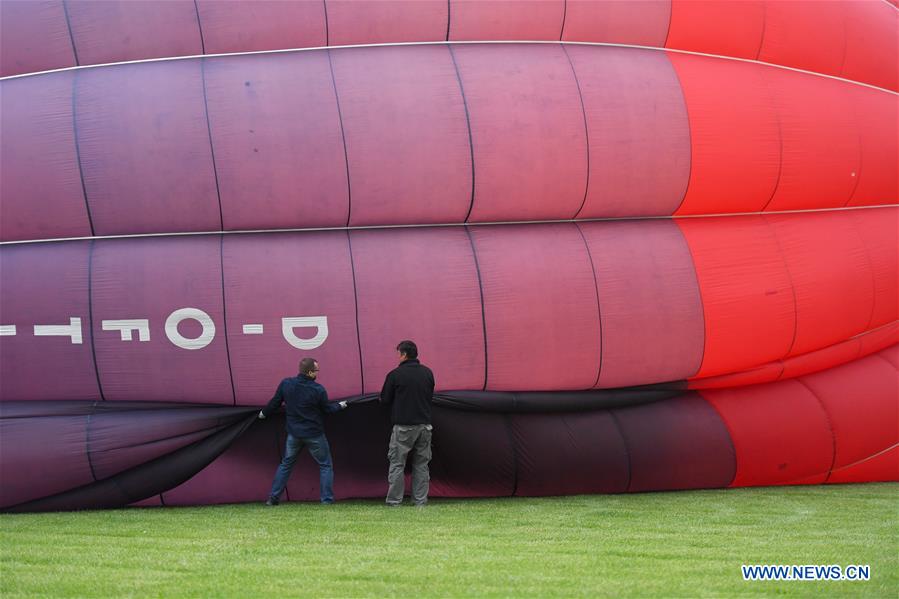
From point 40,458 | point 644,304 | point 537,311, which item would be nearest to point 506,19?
point 537,311

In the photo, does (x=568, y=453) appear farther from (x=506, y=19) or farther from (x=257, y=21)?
(x=257, y=21)

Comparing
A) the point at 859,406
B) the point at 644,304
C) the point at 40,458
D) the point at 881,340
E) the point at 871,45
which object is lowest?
the point at 859,406

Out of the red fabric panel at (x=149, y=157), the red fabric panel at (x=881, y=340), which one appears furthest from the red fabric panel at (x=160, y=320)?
the red fabric panel at (x=881, y=340)

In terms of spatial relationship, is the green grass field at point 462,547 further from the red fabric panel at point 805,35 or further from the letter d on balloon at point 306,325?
the red fabric panel at point 805,35

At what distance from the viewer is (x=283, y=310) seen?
9508 mm

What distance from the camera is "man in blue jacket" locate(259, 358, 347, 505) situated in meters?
9.16

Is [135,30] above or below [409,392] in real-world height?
above

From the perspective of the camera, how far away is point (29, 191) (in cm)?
973

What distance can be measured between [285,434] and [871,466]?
5.48 metres

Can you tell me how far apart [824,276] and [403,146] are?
4.02m

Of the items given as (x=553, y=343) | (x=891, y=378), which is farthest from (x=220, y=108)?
(x=891, y=378)

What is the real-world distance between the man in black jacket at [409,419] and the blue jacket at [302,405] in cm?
48

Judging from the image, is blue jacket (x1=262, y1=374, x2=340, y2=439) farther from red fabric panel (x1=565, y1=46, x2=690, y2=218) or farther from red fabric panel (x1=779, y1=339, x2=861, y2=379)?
red fabric panel (x1=779, y1=339, x2=861, y2=379)

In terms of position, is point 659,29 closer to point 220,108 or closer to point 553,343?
point 553,343
